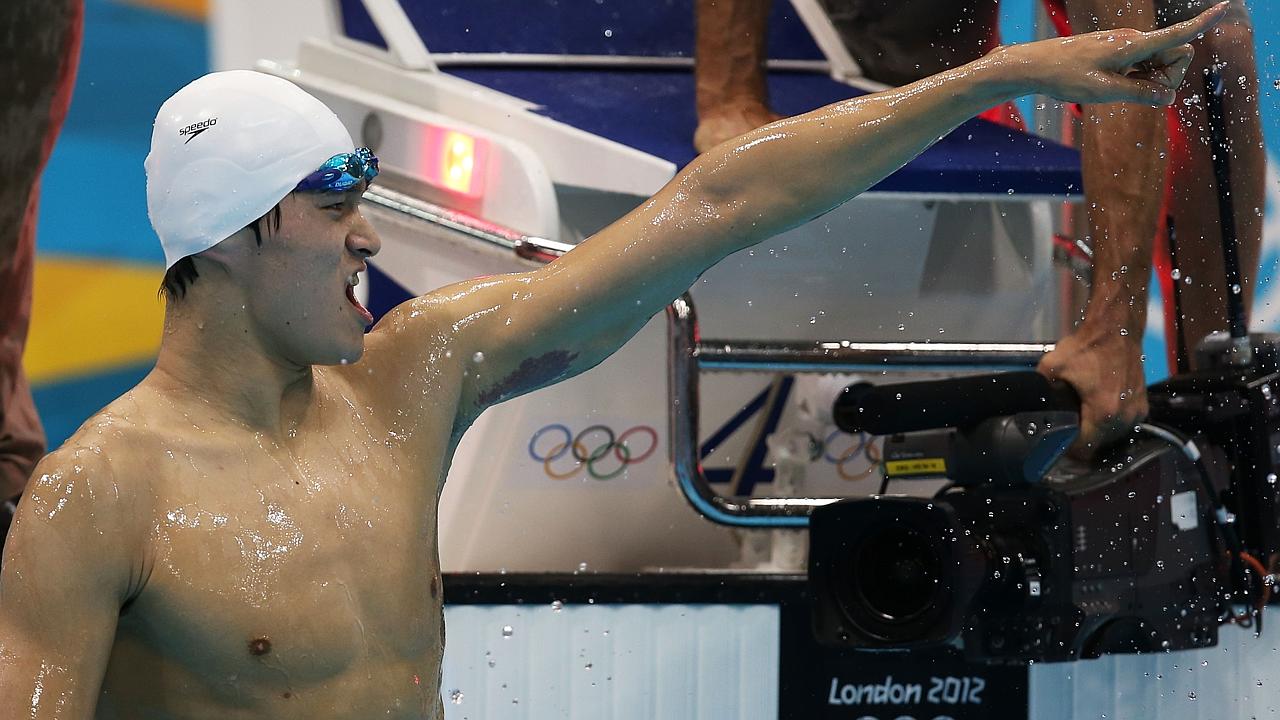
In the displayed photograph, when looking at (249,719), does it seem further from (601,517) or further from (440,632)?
(601,517)

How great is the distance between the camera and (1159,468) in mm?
2510

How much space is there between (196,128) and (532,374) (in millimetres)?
501

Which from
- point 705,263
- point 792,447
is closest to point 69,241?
point 792,447

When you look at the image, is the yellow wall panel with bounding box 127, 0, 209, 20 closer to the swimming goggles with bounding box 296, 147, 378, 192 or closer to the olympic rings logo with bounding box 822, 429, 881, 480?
the olympic rings logo with bounding box 822, 429, 881, 480

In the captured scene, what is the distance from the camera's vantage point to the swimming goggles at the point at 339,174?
1.63 meters

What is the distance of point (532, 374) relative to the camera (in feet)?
6.13

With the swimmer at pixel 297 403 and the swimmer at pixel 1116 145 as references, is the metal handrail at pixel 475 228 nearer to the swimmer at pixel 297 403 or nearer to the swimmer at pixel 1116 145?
the swimmer at pixel 1116 145

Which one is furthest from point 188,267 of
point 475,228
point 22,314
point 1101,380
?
point 22,314

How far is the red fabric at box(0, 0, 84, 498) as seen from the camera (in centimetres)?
338

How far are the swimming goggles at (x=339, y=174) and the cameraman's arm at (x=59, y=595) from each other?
0.38 m

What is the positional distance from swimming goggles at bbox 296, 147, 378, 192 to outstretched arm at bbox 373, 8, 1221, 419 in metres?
0.24

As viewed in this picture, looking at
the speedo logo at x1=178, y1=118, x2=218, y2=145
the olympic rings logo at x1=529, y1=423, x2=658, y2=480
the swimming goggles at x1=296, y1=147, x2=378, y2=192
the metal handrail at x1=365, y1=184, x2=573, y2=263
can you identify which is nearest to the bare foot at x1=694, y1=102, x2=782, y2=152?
the metal handrail at x1=365, y1=184, x2=573, y2=263

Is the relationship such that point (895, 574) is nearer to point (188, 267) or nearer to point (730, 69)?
point (730, 69)

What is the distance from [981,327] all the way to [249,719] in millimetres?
2174
